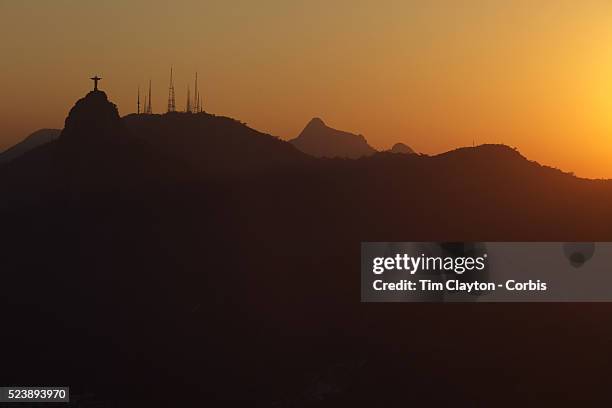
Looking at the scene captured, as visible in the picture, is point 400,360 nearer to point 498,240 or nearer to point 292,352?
point 292,352

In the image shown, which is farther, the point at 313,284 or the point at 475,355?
the point at 313,284

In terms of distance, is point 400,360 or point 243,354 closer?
point 400,360

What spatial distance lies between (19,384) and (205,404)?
3607 cm

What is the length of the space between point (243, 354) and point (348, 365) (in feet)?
76.4

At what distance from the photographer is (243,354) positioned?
613 feet

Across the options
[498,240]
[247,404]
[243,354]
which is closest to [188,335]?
[243,354]

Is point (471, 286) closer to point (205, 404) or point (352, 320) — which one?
point (352, 320)

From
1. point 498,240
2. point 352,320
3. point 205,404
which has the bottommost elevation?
point 205,404

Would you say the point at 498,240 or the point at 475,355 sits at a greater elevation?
the point at 498,240

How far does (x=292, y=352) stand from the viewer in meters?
182

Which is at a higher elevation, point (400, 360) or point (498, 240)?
point (498, 240)

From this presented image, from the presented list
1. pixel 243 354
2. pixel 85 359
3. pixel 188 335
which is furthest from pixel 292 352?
pixel 85 359

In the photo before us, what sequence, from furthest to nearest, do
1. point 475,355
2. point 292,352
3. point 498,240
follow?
point 498,240
point 292,352
point 475,355

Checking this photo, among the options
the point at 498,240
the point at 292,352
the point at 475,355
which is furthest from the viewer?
the point at 498,240
